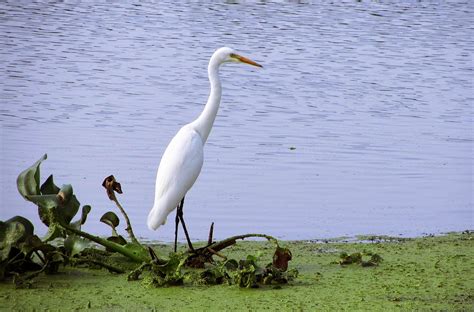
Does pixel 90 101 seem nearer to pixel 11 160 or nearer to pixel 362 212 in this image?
pixel 11 160

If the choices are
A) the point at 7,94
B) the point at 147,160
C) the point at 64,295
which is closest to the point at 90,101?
the point at 7,94

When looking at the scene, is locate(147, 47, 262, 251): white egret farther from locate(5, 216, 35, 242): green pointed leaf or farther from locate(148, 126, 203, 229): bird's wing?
locate(5, 216, 35, 242): green pointed leaf

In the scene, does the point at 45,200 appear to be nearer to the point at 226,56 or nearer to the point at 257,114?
the point at 226,56

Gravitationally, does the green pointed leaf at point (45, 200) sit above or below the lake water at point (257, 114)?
above

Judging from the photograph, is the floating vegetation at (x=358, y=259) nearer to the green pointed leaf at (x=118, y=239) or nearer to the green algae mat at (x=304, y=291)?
the green algae mat at (x=304, y=291)

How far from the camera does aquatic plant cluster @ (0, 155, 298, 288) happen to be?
5.96 m

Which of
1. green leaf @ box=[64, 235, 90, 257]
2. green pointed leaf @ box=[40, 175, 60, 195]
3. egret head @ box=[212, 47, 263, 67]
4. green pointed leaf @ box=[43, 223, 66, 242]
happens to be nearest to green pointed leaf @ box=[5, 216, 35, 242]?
green pointed leaf @ box=[43, 223, 66, 242]

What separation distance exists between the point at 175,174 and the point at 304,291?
4.21 ft

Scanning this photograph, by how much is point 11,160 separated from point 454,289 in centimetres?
483

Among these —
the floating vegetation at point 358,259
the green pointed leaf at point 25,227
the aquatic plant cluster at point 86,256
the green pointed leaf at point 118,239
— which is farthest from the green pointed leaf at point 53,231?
the floating vegetation at point 358,259

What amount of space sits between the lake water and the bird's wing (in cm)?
99

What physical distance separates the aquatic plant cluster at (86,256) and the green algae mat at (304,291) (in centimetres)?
6

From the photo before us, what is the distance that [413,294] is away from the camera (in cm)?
588

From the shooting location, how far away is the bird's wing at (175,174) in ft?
21.6
